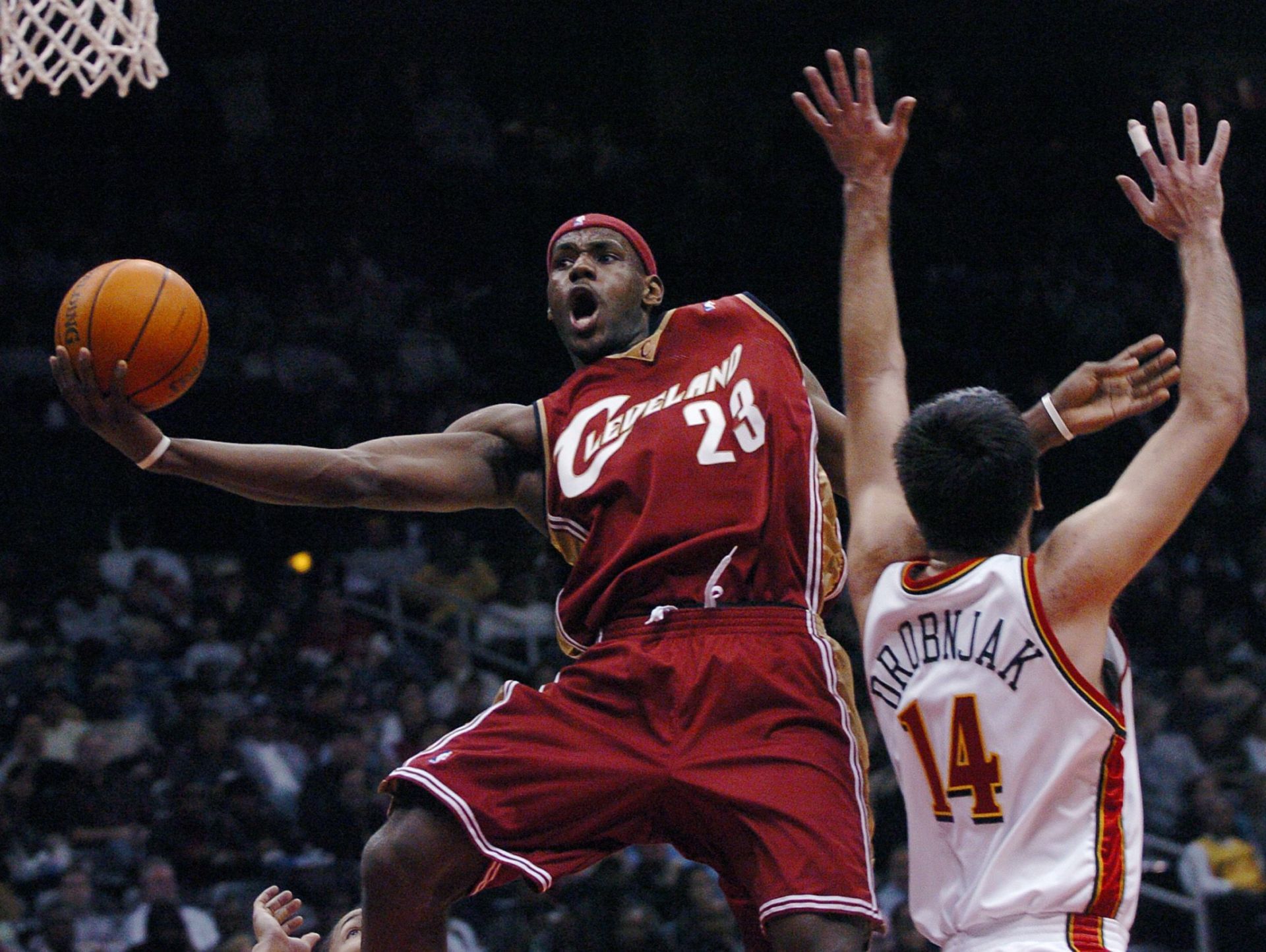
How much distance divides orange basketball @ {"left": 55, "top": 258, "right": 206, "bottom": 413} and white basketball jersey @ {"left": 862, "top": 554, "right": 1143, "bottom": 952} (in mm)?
1882

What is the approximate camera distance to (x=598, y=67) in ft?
48.3

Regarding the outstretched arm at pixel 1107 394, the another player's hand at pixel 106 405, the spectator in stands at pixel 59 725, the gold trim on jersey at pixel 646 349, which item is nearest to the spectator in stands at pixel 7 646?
the spectator in stands at pixel 59 725

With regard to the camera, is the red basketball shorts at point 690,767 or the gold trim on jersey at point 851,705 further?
the gold trim on jersey at point 851,705

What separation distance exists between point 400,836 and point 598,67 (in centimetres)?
1218

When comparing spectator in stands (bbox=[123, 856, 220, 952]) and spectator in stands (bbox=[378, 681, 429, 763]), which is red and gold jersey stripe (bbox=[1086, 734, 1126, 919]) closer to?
spectator in stands (bbox=[123, 856, 220, 952])

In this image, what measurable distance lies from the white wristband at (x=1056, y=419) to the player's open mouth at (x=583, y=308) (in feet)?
3.92

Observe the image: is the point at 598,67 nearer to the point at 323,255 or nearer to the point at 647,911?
the point at 323,255

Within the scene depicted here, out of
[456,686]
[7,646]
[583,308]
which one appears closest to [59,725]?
[7,646]

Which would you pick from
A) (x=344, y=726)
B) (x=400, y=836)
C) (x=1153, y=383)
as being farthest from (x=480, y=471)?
(x=344, y=726)

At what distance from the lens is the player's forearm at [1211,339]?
7.91 ft

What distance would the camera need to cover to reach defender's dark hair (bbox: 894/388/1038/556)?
8.05 ft

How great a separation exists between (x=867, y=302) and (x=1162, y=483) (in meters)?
0.57

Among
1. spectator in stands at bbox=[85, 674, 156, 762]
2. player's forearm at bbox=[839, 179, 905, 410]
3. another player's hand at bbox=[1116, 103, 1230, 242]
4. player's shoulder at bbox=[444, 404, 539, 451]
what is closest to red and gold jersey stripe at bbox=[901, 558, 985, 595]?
player's forearm at bbox=[839, 179, 905, 410]

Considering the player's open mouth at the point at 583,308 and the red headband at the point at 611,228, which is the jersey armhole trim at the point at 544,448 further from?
the red headband at the point at 611,228
